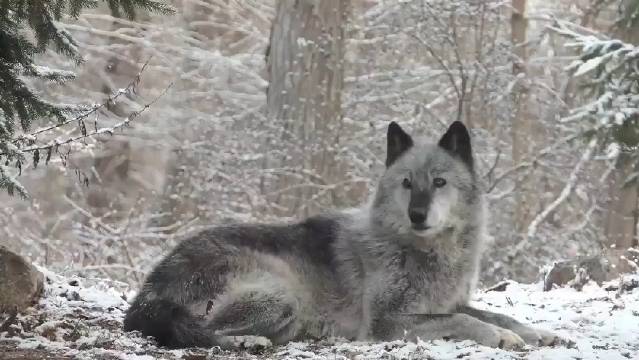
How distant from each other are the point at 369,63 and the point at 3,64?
36.9 ft

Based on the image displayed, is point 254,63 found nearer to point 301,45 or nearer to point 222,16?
point 222,16

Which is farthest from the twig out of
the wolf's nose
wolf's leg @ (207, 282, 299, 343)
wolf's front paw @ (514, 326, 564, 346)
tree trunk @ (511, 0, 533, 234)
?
wolf's leg @ (207, 282, 299, 343)

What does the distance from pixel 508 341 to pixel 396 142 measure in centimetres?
173

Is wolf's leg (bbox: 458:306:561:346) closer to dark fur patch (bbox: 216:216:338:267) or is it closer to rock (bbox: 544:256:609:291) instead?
dark fur patch (bbox: 216:216:338:267)

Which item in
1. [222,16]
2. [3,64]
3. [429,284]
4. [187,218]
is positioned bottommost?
[187,218]

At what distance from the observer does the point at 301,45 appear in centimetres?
1278

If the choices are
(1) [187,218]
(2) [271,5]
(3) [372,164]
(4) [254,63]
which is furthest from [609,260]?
(2) [271,5]

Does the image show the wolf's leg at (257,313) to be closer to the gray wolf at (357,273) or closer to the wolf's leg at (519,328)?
the gray wolf at (357,273)

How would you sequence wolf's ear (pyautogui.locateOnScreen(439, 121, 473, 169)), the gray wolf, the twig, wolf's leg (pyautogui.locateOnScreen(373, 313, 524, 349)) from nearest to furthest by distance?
wolf's leg (pyautogui.locateOnScreen(373, 313, 524, 349)) → the gray wolf → wolf's ear (pyautogui.locateOnScreen(439, 121, 473, 169)) → the twig

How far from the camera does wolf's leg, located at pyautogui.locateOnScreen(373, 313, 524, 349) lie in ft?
15.1

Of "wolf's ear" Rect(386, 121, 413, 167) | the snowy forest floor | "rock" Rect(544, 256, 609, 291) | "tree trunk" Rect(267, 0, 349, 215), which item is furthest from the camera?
"tree trunk" Rect(267, 0, 349, 215)

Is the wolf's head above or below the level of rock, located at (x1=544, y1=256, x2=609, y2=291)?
above

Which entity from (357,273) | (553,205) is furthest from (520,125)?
(357,273)

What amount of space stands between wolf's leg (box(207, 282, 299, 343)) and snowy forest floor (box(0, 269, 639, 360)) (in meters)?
0.16
